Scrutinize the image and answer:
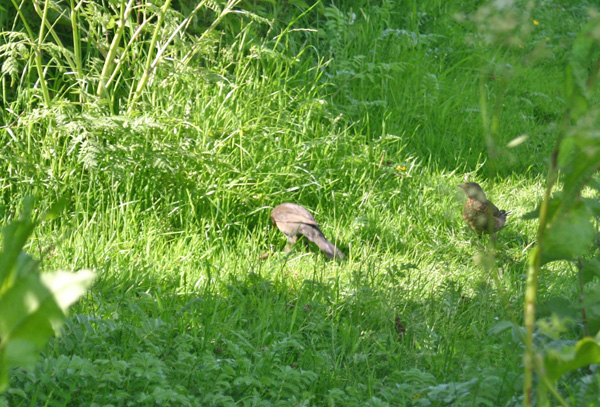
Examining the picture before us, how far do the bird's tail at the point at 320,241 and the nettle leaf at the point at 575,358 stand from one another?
9.51ft

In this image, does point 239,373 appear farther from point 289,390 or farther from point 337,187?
point 337,187

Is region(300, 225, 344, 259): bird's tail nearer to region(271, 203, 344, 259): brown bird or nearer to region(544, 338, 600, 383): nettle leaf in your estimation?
region(271, 203, 344, 259): brown bird

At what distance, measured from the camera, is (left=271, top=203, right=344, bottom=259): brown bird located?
3.79 meters

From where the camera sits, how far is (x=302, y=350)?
2.69m

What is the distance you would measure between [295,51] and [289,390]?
3908 millimetres

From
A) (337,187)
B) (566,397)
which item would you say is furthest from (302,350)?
(337,187)

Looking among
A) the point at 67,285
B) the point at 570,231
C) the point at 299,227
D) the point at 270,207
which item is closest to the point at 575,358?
the point at 570,231

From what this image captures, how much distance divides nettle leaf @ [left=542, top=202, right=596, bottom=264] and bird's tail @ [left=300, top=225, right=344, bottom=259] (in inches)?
109

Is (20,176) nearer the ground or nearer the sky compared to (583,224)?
nearer the ground

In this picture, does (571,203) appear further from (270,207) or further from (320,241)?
(270,207)

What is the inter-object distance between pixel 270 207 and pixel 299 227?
378 millimetres

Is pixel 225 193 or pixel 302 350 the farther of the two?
pixel 225 193

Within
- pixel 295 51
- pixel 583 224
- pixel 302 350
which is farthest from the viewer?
pixel 295 51

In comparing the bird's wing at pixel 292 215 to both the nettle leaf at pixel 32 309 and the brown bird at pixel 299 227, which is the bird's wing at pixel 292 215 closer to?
the brown bird at pixel 299 227
